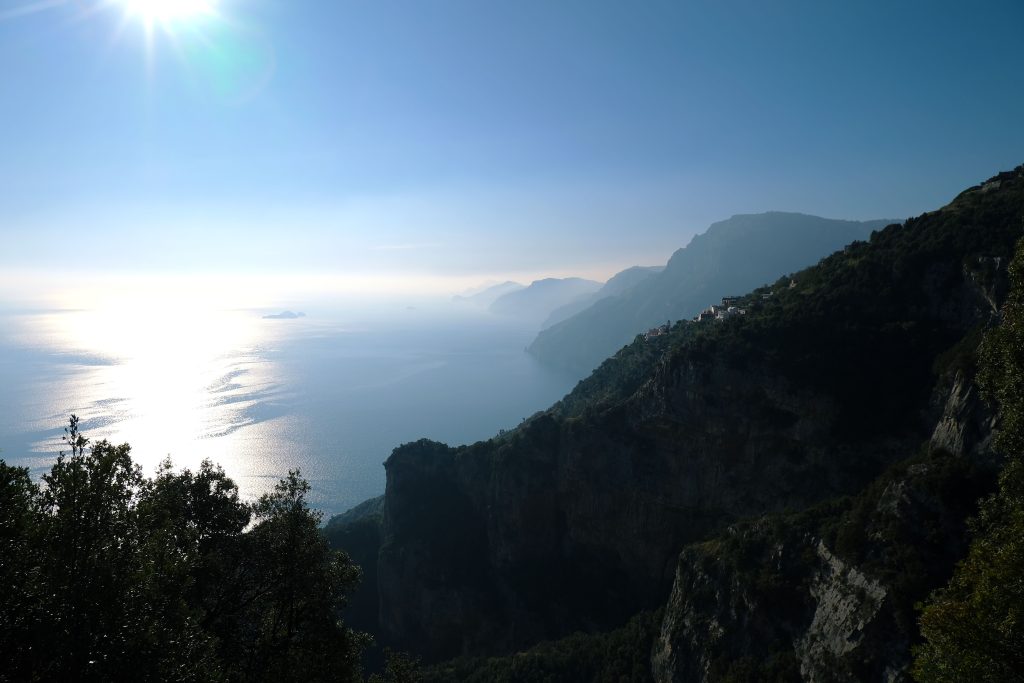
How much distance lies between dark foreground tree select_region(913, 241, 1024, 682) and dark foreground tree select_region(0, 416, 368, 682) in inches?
550

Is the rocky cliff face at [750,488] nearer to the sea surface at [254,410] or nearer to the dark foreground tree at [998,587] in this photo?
the dark foreground tree at [998,587]

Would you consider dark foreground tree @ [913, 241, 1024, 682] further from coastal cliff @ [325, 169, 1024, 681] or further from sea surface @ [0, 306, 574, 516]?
sea surface @ [0, 306, 574, 516]

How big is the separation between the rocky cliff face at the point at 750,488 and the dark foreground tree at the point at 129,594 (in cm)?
2091

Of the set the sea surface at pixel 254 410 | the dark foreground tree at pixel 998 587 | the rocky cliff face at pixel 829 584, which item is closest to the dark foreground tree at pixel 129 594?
the dark foreground tree at pixel 998 587

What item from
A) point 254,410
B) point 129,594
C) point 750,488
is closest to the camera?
point 129,594

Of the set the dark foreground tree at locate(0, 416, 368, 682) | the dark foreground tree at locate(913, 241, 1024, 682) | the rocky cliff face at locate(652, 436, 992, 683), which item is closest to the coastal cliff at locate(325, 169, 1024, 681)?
the rocky cliff face at locate(652, 436, 992, 683)

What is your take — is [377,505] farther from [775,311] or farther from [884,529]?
[884,529]

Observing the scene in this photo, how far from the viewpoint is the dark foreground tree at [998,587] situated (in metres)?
9.52

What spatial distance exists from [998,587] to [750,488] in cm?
3238

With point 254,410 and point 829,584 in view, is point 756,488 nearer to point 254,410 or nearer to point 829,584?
point 829,584

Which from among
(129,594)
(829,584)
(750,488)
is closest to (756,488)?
(750,488)

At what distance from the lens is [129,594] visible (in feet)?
27.6

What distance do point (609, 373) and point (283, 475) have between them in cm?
5762

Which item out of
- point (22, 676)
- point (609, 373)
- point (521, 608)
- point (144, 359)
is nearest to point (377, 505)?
point (521, 608)
